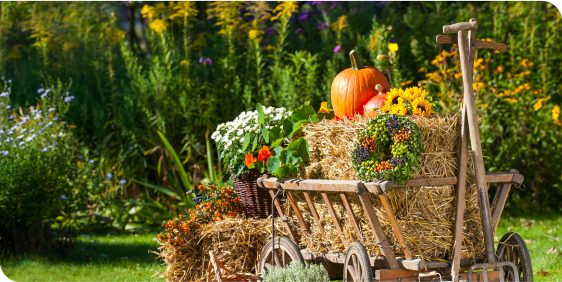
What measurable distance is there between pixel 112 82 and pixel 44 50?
4.39ft

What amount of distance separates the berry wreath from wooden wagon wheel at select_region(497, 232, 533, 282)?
27.3 inches

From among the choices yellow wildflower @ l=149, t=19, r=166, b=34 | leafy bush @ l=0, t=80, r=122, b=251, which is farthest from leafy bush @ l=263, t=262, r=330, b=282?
yellow wildflower @ l=149, t=19, r=166, b=34

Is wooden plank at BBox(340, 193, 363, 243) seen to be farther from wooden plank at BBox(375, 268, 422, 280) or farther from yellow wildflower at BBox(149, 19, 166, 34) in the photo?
yellow wildflower at BBox(149, 19, 166, 34)

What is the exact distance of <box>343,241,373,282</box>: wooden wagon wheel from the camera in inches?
90.9

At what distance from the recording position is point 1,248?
4438 mm

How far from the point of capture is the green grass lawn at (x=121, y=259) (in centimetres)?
373

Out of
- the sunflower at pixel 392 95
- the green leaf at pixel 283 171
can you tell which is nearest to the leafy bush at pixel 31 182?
the green leaf at pixel 283 171

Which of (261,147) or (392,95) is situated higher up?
(392,95)

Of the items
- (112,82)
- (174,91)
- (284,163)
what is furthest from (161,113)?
(284,163)

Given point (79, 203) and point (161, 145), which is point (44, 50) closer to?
point (161, 145)

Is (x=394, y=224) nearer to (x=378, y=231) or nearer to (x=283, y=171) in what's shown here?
(x=378, y=231)

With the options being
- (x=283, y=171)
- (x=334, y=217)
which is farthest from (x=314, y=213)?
(x=283, y=171)

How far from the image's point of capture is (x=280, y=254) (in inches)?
121

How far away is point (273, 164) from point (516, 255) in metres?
1.37
